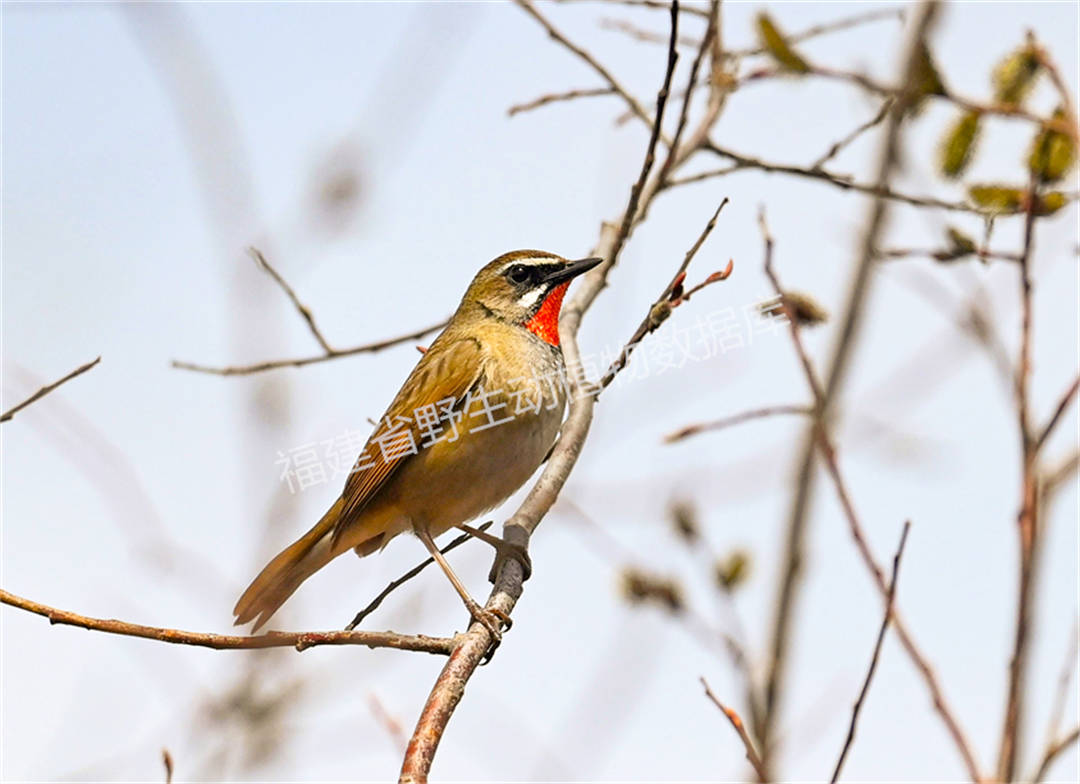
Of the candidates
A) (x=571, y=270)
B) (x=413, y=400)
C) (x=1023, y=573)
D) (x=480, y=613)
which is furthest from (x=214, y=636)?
(x=571, y=270)

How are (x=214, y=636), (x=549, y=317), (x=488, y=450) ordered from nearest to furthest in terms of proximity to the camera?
(x=214, y=636), (x=488, y=450), (x=549, y=317)

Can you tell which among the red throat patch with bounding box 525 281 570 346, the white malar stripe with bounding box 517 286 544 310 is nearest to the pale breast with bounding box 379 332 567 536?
the red throat patch with bounding box 525 281 570 346

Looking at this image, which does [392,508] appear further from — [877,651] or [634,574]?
[877,651]

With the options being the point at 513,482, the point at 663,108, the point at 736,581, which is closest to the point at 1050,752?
the point at 736,581

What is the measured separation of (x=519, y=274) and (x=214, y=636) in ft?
12.2

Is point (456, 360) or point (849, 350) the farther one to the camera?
point (456, 360)

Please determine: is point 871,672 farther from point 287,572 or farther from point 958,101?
point 287,572

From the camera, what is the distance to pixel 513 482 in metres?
6.00

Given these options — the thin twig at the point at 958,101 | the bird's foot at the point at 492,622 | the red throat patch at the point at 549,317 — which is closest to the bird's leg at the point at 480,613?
the bird's foot at the point at 492,622

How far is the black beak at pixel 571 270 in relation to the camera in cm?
638

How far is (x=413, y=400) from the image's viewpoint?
21.1ft

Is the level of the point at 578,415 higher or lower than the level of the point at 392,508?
higher

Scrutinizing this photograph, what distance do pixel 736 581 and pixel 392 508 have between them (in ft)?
7.96

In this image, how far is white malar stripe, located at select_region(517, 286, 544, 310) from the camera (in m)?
6.75
